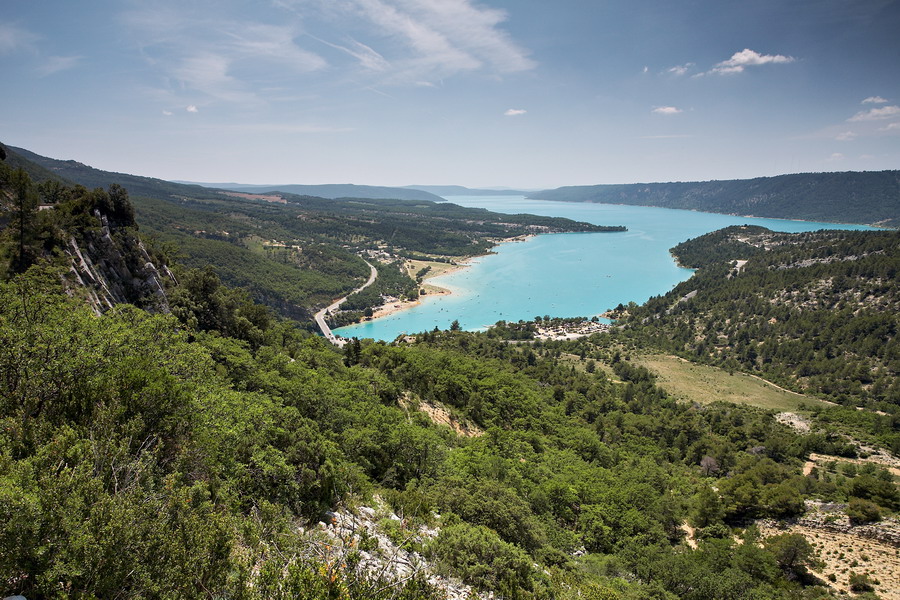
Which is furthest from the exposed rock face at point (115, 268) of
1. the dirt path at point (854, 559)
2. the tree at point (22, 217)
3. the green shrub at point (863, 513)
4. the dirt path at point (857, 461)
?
the dirt path at point (857, 461)

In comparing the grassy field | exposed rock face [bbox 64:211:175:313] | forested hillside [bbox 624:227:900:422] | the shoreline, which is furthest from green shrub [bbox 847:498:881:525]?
the shoreline

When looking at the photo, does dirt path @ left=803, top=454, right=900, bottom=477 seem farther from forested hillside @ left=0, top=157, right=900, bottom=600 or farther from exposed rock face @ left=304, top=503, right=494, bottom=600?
exposed rock face @ left=304, top=503, right=494, bottom=600

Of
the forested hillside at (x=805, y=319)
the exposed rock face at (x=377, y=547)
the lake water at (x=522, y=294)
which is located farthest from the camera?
the lake water at (x=522, y=294)

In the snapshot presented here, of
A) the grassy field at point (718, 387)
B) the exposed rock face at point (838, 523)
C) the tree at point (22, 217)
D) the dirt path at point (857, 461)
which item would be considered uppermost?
the tree at point (22, 217)

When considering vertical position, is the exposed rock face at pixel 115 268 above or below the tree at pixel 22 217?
below

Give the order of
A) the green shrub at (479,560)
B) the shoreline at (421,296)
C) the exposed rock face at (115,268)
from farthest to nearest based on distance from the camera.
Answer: the shoreline at (421,296) → the exposed rock face at (115,268) → the green shrub at (479,560)

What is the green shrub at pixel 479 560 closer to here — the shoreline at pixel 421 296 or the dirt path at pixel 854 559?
the dirt path at pixel 854 559
